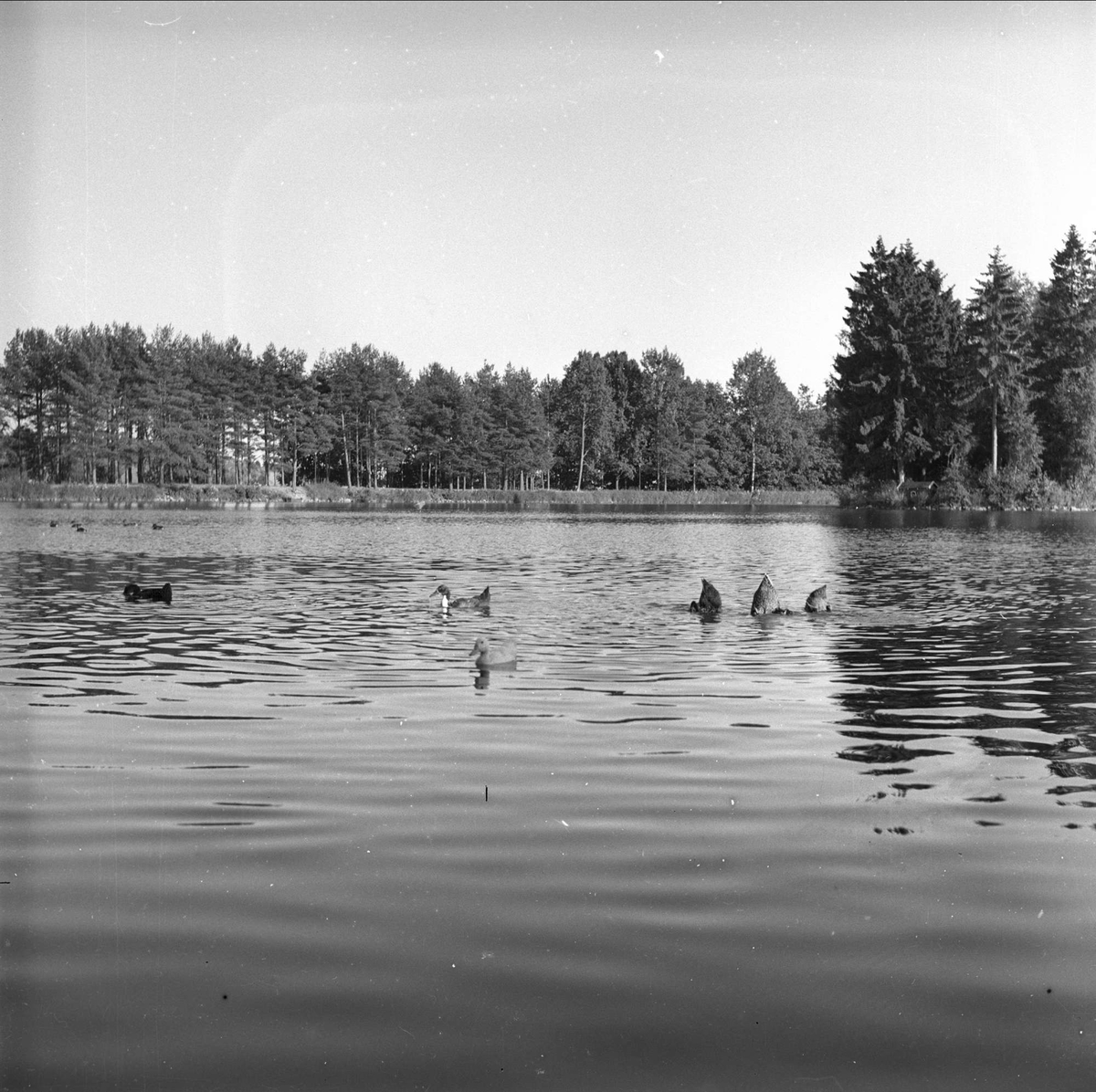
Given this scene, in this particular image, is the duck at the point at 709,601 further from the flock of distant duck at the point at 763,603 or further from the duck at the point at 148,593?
the duck at the point at 148,593

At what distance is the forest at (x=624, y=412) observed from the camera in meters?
76.6

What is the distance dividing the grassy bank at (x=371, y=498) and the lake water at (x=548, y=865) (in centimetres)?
7497

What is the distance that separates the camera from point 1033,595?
23156mm

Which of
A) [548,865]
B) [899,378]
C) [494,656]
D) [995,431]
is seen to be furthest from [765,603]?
[899,378]

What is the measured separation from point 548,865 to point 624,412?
132964mm

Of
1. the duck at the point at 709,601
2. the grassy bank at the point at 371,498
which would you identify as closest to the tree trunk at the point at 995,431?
the grassy bank at the point at 371,498

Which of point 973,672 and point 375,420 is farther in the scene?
point 375,420

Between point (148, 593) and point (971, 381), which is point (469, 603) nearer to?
point (148, 593)

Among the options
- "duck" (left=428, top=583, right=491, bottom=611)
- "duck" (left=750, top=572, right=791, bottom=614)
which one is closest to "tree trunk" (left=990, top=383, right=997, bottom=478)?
"duck" (left=750, top=572, right=791, bottom=614)

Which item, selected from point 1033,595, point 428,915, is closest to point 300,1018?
point 428,915

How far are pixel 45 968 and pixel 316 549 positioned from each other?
34.0 m

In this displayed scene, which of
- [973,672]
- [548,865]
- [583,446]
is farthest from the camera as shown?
[583,446]

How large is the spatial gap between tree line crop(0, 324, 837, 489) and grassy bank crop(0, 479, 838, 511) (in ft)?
21.9

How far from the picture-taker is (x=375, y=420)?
122125 millimetres
